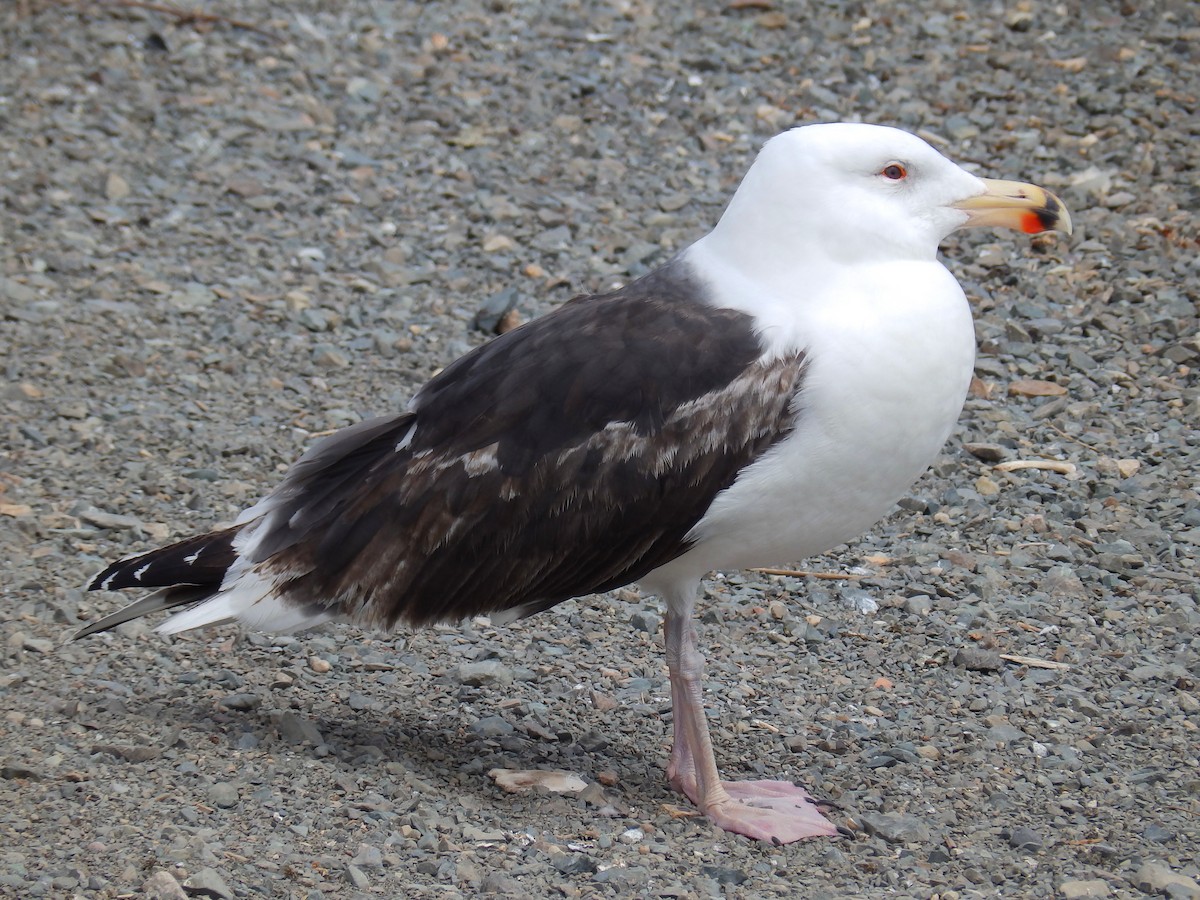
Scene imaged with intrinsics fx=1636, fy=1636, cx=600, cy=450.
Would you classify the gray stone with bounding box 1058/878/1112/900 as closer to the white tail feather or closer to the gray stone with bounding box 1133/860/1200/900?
the gray stone with bounding box 1133/860/1200/900

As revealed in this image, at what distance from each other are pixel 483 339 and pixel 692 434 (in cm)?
336

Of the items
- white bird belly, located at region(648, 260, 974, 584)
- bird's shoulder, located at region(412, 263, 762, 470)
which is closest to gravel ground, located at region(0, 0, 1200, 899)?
white bird belly, located at region(648, 260, 974, 584)

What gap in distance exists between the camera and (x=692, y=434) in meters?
4.43

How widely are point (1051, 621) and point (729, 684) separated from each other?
1187 millimetres

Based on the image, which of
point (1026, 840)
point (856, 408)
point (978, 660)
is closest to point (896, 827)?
point (1026, 840)

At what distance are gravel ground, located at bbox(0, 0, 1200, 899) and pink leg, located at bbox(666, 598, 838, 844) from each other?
77mm

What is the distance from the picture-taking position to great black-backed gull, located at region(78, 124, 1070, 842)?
4.38 m

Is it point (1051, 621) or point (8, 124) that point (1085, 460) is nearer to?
point (1051, 621)

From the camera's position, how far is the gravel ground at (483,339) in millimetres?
4535

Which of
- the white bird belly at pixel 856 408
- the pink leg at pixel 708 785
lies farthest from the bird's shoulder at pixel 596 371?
the pink leg at pixel 708 785

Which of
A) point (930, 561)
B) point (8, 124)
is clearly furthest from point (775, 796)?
point (8, 124)

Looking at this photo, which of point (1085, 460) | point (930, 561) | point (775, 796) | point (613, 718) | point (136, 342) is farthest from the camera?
point (136, 342)

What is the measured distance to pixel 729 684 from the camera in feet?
17.9

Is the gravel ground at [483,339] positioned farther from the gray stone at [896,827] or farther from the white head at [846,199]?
the white head at [846,199]
